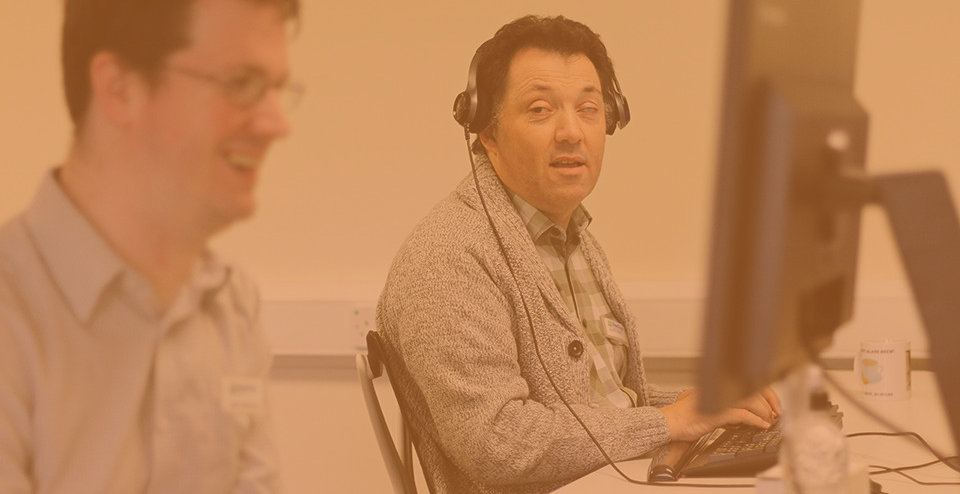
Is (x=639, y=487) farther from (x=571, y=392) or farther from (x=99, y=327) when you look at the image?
(x=99, y=327)

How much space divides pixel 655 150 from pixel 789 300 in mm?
1607

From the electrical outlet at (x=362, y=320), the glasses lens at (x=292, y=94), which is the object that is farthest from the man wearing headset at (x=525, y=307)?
the glasses lens at (x=292, y=94)

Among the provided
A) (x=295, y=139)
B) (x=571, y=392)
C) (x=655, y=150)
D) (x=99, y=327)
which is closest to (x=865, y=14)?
(x=655, y=150)

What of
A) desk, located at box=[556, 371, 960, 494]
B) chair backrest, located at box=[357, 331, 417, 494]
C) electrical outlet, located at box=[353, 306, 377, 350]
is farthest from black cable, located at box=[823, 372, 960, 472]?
electrical outlet, located at box=[353, 306, 377, 350]

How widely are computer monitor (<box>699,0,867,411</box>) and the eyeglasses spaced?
373mm

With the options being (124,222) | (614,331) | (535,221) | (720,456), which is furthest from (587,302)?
(124,222)

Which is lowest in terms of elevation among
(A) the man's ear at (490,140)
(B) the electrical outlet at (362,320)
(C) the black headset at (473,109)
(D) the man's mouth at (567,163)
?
(B) the electrical outlet at (362,320)

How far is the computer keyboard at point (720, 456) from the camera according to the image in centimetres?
126

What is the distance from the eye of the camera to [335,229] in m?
2.21

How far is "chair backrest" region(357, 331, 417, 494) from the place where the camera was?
1460mm

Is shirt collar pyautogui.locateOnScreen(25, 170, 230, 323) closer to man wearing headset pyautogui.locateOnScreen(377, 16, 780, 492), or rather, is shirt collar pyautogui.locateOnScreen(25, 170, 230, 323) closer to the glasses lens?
the glasses lens

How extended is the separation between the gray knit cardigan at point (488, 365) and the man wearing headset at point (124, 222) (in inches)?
26.5

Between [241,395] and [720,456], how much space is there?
73 centimetres

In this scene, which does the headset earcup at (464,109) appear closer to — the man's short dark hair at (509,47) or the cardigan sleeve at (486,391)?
the man's short dark hair at (509,47)
